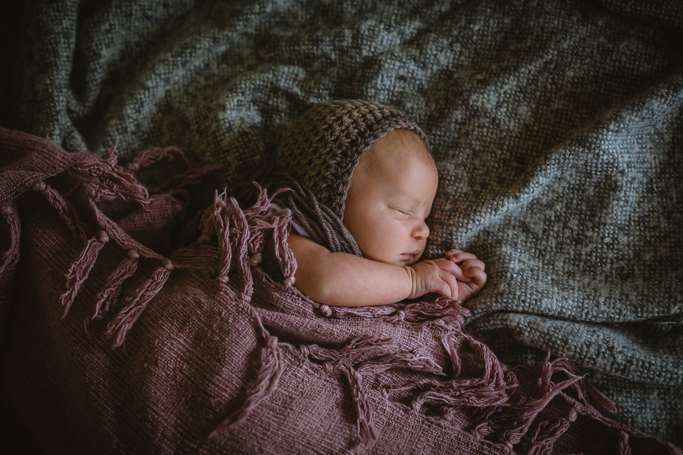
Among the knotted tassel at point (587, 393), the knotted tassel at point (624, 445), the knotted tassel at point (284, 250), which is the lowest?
the knotted tassel at point (624, 445)

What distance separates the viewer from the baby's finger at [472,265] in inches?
39.3

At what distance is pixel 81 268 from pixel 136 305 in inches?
5.1

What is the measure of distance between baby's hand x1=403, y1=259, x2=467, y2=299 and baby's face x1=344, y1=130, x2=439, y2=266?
0.20 feet

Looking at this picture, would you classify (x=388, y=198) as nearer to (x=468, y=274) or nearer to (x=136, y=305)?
(x=468, y=274)

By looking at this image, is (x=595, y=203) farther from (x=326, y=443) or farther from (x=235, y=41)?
(x=235, y=41)

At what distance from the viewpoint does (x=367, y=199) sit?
0.97 m

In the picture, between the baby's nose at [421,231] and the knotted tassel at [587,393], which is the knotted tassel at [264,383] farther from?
the knotted tassel at [587,393]

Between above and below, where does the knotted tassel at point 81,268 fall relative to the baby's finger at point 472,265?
above

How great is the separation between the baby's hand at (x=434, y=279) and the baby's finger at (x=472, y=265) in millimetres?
28

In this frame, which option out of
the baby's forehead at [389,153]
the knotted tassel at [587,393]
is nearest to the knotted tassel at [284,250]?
the baby's forehead at [389,153]

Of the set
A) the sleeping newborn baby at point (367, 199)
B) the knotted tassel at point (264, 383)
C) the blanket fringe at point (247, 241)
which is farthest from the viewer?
the sleeping newborn baby at point (367, 199)

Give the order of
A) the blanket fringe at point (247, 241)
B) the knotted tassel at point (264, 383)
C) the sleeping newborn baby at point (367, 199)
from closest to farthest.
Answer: the knotted tassel at point (264, 383)
the blanket fringe at point (247, 241)
the sleeping newborn baby at point (367, 199)

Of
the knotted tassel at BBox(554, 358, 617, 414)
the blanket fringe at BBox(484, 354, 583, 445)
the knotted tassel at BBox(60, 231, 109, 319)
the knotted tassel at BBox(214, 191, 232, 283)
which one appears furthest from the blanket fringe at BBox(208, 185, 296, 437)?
the knotted tassel at BBox(554, 358, 617, 414)

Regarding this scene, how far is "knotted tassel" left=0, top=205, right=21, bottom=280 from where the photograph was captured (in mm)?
825
